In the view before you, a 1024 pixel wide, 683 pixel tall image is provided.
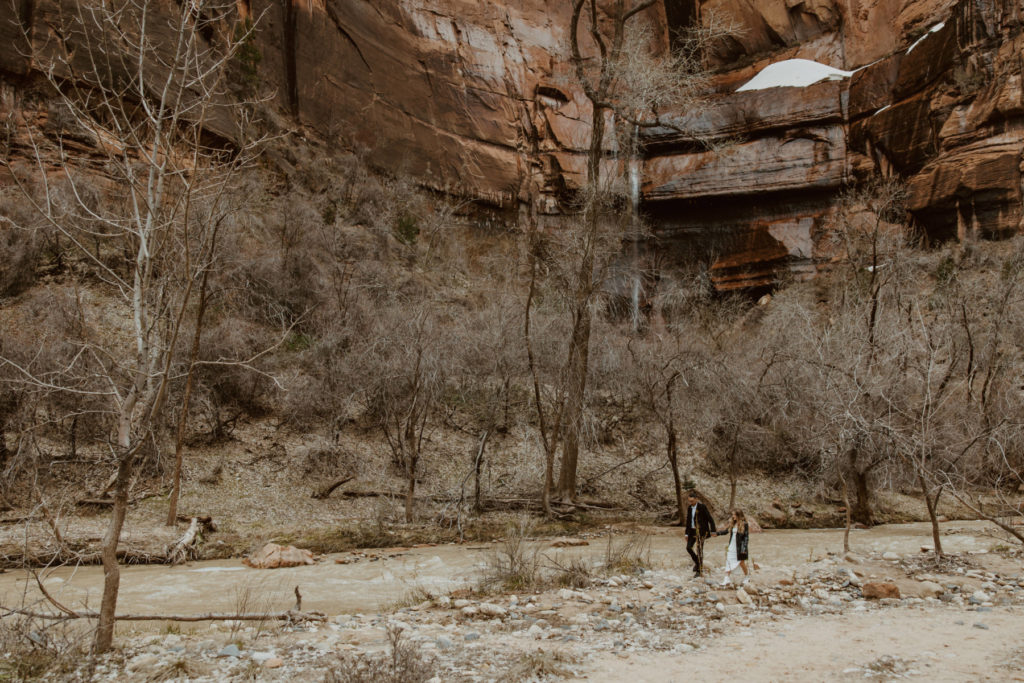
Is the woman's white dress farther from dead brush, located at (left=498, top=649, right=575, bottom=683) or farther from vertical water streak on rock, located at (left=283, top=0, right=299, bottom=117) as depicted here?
vertical water streak on rock, located at (left=283, top=0, right=299, bottom=117)

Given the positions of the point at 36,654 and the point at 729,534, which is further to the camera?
the point at 729,534

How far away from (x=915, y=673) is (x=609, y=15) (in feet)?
144

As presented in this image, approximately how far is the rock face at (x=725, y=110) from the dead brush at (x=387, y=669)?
96.6 ft

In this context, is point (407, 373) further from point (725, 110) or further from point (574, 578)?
point (725, 110)

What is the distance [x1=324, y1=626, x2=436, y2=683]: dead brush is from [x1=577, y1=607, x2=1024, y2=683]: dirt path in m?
1.41

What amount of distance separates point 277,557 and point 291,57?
28231 mm

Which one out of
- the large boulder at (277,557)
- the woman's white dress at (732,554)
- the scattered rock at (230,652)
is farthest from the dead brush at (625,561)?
the scattered rock at (230,652)

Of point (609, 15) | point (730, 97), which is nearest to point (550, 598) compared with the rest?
point (730, 97)

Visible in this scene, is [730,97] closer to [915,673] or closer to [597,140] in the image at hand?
[597,140]

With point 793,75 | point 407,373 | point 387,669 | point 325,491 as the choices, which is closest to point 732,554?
point 387,669

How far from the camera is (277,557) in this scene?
11.9 meters

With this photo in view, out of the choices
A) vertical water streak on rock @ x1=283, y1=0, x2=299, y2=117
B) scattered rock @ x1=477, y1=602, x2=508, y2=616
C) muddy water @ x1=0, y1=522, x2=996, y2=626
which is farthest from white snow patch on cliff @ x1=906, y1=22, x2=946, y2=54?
scattered rock @ x1=477, y1=602, x2=508, y2=616

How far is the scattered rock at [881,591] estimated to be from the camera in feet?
28.0

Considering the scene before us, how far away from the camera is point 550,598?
8414mm
